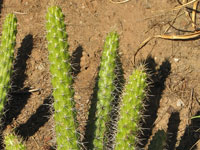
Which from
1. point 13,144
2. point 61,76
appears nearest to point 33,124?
point 13,144

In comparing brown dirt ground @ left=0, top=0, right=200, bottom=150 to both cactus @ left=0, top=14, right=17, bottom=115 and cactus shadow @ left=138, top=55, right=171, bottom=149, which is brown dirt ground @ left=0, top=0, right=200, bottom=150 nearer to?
cactus shadow @ left=138, top=55, right=171, bottom=149

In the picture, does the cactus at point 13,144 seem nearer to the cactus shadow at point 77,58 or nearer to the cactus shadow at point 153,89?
the cactus shadow at point 77,58

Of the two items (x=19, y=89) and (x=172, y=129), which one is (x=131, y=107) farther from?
(x=19, y=89)

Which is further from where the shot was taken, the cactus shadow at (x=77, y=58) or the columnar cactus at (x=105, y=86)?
the cactus shadow at (x=77, y=58)

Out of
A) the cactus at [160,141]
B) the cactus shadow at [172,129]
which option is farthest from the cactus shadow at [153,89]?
the cactus at [160,141]

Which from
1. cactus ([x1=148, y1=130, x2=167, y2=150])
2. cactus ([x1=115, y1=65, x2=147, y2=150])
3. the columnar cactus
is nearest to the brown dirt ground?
the columnar cactus
